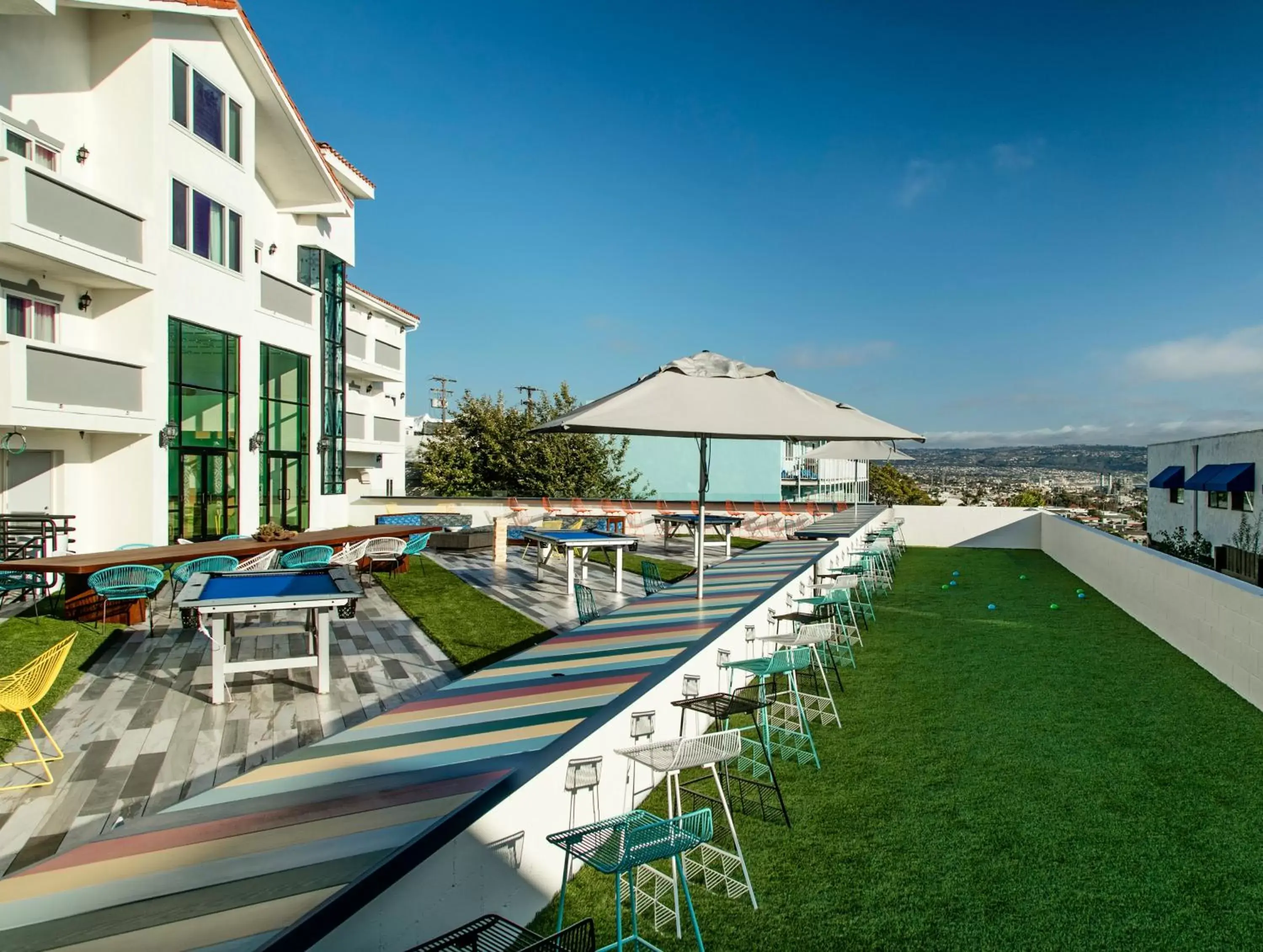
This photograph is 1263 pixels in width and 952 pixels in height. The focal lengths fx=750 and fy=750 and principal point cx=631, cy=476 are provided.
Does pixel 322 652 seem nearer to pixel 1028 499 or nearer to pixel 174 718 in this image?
pixel 174 718

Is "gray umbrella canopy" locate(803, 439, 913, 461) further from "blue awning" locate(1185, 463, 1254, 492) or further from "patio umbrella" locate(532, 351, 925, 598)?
"patio umbrella" locate(532, 351, 925, 598)

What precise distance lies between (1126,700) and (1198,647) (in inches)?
91.3

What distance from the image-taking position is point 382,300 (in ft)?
93.8

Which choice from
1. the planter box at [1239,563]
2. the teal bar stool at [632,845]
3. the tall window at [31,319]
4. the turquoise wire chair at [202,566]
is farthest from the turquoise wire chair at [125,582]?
the planter box at [1239,563]

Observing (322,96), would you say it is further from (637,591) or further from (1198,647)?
(1198,647)

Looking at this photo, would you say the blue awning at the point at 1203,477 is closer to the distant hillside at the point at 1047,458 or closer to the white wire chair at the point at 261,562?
the white wire chair at the point at 261,562

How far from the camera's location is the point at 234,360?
14.2m

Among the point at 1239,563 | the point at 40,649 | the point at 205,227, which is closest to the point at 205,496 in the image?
the point at 205,227

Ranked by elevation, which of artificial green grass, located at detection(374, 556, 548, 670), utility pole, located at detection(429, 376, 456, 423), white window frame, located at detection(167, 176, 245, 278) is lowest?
artificial green grass, located at detection(374, 556, 548, 670)

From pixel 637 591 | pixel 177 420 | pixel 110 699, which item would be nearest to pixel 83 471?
pixel 177 420

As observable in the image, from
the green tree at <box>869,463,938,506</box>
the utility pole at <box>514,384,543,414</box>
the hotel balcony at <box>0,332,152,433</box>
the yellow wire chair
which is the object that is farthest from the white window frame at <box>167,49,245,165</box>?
the green tree at <box>869,463,938,506</box>

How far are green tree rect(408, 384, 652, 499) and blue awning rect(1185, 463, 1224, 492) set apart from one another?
18379 mm

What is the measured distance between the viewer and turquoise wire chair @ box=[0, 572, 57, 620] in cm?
932

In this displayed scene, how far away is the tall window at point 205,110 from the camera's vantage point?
12.6 meters
